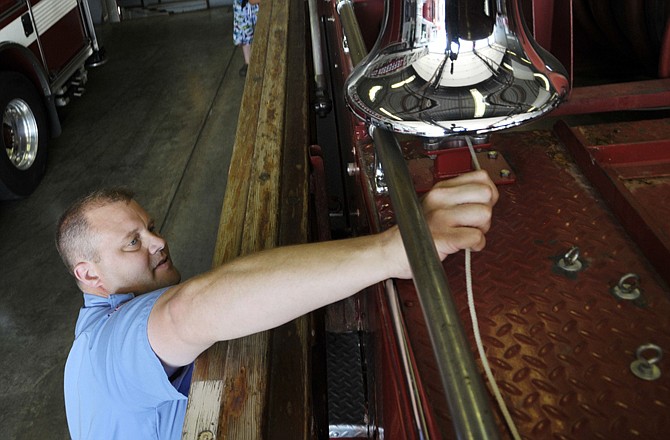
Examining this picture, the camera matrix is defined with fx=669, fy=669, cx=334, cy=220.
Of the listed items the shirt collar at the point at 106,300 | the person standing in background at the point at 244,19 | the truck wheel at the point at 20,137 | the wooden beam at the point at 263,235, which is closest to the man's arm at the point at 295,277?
the wooden beam at the point at 263,235

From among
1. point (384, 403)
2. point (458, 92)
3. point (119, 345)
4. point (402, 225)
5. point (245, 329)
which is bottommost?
point (384, 403)

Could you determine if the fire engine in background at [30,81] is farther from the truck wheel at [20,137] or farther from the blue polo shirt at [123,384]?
the blue polo shirt at [123,384]

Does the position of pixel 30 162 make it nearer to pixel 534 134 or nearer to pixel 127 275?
pixel 127 275

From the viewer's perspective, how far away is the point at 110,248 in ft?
6.41

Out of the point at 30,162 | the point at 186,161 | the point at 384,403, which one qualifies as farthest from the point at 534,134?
the point at 30,162

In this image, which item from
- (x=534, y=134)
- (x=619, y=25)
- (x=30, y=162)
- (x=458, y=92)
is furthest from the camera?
(x=30, y=162)

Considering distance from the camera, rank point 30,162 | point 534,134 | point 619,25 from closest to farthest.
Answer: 1. point 534,134
2. point 619,25
3. point 30,162

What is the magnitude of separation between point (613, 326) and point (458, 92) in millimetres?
664

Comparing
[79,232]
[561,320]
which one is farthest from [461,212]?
[79,232]

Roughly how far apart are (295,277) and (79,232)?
0.97 m

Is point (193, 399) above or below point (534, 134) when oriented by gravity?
below

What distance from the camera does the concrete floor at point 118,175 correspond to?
3287 mm

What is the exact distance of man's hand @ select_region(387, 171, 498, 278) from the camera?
3.58 ft

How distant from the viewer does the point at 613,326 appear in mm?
1223
